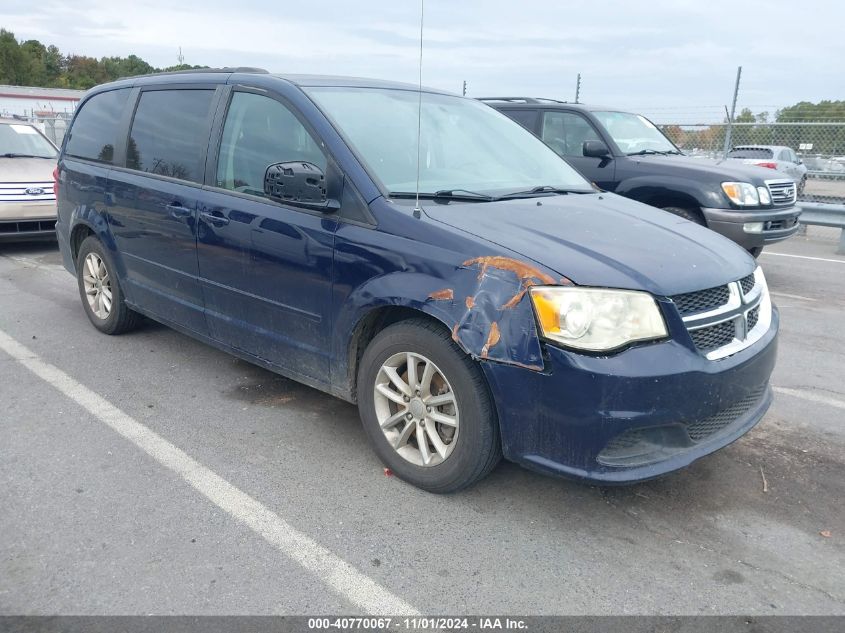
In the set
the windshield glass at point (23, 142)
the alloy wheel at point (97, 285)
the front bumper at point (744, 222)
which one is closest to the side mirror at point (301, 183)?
the alloy wheel at point (97, 285)

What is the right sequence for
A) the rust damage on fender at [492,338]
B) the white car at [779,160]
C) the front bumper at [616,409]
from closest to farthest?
the front bumper at [616,409]
the rust damage on fender at [492,338]
the white car at [779,160]

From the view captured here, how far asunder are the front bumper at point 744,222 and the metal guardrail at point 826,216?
313cm

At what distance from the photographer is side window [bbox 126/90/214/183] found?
13.8ft

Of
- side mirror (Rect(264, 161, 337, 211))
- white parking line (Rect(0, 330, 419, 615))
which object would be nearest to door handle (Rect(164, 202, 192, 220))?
side mirror (Rect(264, 161, 337, 211))

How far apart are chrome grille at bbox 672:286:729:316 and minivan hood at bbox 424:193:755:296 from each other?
28mm

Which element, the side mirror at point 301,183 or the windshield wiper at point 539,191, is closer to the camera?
the side mirror at point 301,183

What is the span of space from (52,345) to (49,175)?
443 cm

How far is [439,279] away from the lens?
2932 millimetres

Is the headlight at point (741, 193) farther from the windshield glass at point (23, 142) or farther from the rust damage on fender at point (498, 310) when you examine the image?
the windshield glass at point (23, 142)

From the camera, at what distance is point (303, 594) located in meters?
2.51

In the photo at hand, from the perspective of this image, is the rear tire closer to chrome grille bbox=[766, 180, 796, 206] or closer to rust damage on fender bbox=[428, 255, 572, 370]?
chrome grille bbox=[766, 180, 796, 206]

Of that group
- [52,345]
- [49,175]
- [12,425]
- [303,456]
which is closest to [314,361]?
[303,456]

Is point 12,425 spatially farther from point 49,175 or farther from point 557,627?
point 49,175

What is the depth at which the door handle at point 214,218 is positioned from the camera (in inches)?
153
